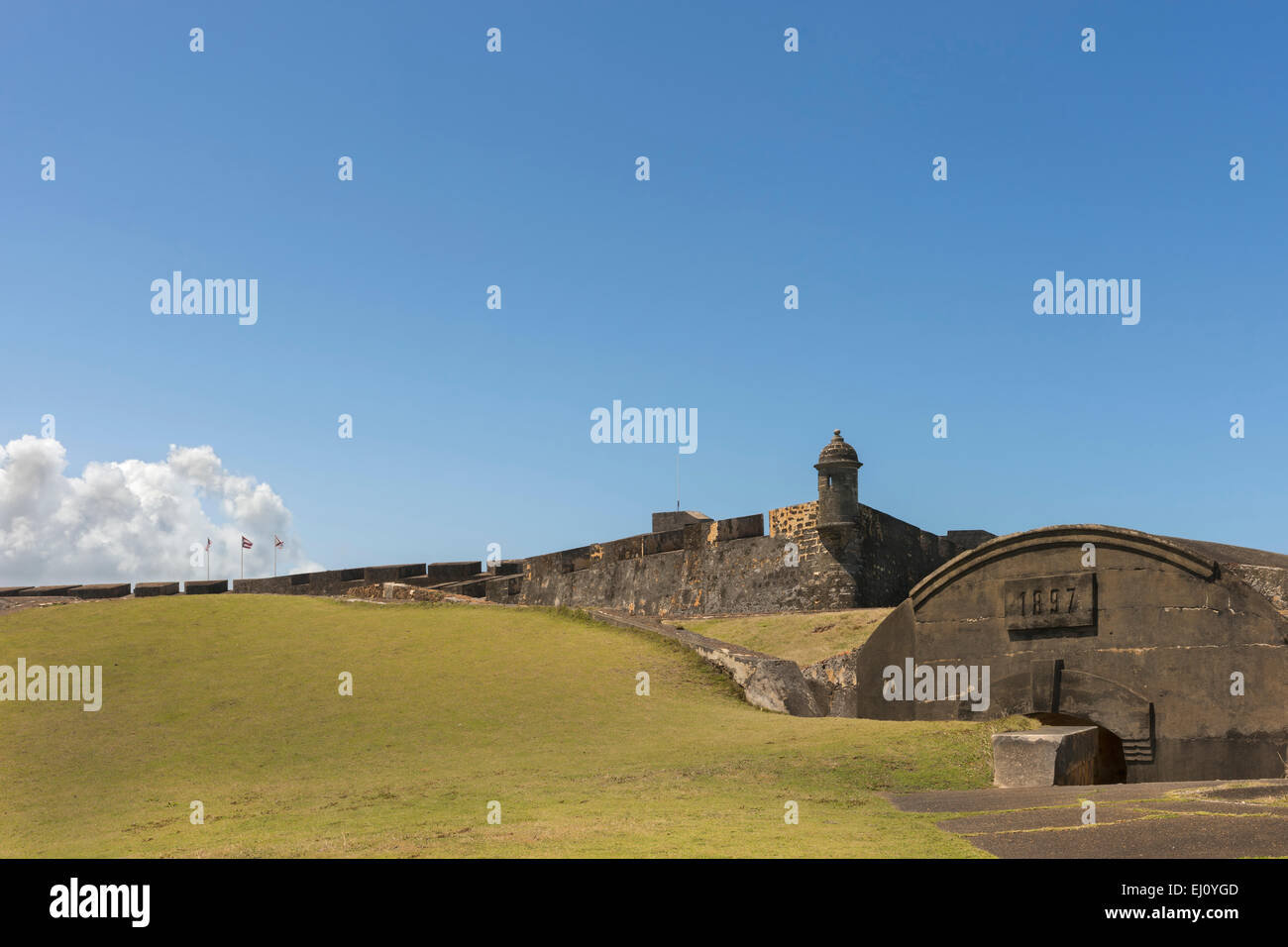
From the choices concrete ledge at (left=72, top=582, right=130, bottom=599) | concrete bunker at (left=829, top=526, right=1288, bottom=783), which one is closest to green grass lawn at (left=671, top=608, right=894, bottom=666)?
concrete bunker at (left=829, top=526, right=1288, bottom=783)

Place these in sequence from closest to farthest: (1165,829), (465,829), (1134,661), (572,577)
Answer: (1165,829)
(465,829)
(1134,661)
(572,577)

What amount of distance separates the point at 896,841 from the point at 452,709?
8.82 meters

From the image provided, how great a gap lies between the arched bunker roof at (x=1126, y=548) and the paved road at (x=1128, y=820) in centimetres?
440

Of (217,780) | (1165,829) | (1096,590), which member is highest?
(1096,590)

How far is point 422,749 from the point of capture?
1284 centimetres

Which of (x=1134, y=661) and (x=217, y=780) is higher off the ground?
(x=1134, y=661)

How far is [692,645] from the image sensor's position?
1839 cm

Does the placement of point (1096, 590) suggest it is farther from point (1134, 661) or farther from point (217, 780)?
point (217, 780)

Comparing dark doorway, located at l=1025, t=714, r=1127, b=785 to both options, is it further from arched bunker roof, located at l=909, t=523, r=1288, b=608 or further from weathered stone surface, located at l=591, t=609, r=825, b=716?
weathered stone surface, located at l=591, t=609, r=825, b=716

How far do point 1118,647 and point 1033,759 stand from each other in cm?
389

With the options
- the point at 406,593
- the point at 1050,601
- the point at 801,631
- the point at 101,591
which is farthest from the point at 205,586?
the point at 1050,601
